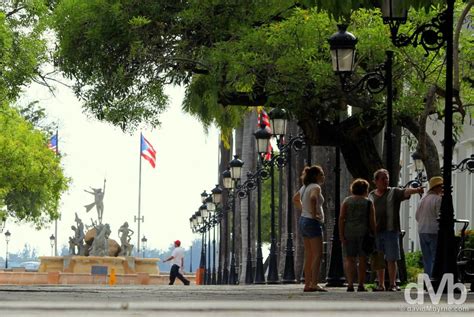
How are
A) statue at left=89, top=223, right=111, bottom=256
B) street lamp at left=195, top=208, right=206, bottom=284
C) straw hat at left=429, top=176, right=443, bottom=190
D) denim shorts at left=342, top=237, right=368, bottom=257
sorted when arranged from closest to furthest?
straw hat at left=429, top=176, right=443, bottom=190
denim shorts at left=342, top=237, right=368, bottom=257
street lamp at left=195, top=208, right=206, bottom=284
statue at left=89, top=223, right=111, bottom=256

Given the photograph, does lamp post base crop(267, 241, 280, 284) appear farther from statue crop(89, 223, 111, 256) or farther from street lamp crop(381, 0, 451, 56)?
statue crop(89, 223, 111, 256)

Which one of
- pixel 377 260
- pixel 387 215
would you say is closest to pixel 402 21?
pixel 387 215

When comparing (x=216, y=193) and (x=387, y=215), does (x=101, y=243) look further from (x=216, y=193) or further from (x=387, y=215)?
(x=387, y=215)

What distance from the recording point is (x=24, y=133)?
60469mm

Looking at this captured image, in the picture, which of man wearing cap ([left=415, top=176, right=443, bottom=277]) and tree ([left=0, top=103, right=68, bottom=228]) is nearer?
man wearing cap ([left=415, top=176, right=443, bottom=277])

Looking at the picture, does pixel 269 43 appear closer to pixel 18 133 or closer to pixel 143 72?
pixel 143 72

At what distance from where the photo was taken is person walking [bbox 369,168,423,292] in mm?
21844

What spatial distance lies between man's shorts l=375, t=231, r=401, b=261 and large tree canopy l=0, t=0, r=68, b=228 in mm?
14059

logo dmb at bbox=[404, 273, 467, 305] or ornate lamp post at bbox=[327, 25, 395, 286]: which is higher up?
ornate lamp post at bbox=[327, 25, 395, 286]

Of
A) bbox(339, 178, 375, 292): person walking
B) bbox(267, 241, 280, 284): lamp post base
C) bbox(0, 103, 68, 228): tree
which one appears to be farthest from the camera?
bbox(0, 103, 68, 228): tree

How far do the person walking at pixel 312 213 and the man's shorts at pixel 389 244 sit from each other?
1.12 m

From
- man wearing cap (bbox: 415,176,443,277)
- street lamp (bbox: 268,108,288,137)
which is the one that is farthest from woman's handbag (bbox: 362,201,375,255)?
street lamp (bbox: 268,108,288,137)

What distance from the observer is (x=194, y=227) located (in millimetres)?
80875

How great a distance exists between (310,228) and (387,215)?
53.8 inches
